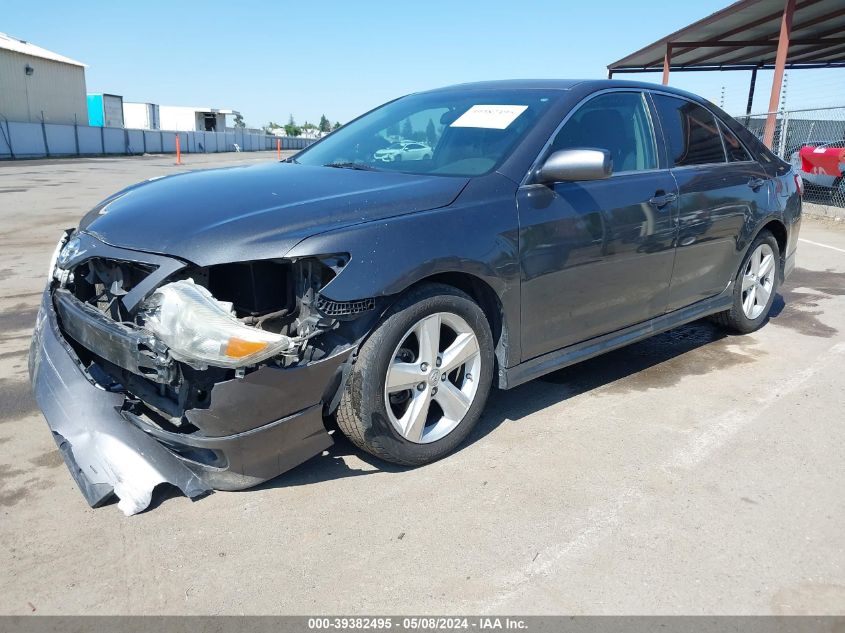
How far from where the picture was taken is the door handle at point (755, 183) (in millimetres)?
4688

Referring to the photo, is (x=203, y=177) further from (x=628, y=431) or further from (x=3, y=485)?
(x=628, y=431)

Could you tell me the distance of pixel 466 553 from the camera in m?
2.48

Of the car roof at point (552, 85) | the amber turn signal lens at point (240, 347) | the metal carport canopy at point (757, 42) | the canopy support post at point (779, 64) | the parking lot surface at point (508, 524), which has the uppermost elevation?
the metal carport canopy at point (757, 42)

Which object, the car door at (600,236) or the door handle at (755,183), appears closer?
the car door at (600,236)

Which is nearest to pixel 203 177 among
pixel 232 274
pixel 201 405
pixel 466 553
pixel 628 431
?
pixel 232 274

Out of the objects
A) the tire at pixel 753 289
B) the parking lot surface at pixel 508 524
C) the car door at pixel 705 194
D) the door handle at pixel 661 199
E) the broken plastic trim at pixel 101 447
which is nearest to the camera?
the parking lot surface at pixel 508 524

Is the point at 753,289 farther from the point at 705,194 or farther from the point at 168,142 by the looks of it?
the point at 168,142

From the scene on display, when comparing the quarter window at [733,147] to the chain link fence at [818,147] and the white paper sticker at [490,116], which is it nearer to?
the white paper sticker at [490,116]

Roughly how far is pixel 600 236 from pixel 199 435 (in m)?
2.18

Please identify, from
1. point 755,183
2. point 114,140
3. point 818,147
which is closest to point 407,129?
point 755,183

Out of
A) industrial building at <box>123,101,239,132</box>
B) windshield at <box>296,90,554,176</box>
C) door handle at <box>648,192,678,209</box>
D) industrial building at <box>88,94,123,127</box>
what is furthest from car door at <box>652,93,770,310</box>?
industrial building at <box>123,101,239,132</box>

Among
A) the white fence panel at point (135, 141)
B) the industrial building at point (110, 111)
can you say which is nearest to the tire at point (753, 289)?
the white fence panel at point (135, 141)

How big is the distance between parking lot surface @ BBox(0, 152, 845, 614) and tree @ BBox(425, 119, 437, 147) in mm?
1471

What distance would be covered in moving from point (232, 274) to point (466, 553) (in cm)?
142
